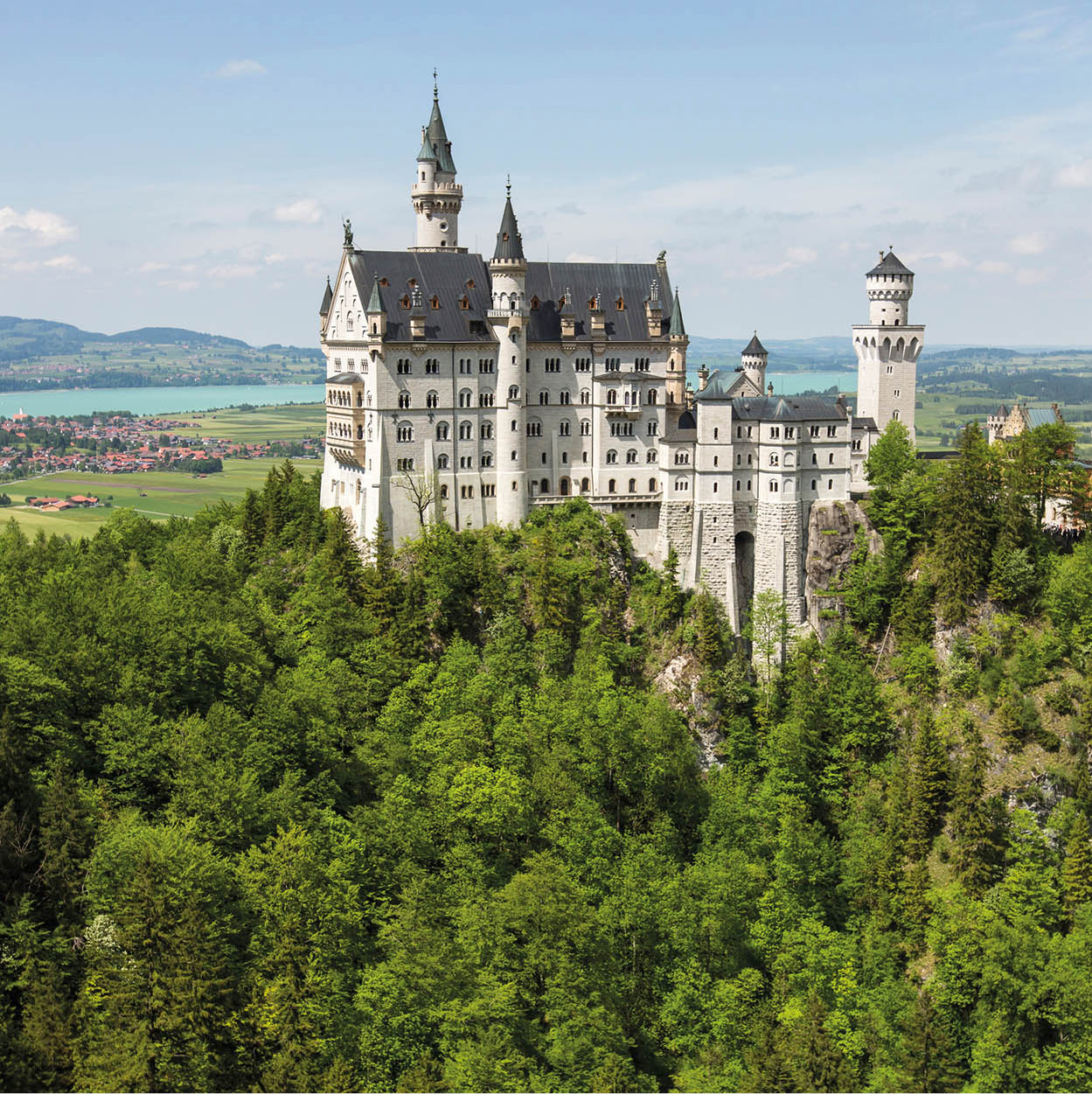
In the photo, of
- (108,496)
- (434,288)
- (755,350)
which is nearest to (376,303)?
(434,288)

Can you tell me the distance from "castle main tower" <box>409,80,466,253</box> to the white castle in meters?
3.11

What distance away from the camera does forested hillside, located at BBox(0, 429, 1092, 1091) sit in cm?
5431

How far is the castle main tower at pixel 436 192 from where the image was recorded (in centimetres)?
9856

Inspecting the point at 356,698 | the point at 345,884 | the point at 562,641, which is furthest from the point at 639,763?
the point at 345,884

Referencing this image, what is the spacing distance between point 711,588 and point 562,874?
1251 inches

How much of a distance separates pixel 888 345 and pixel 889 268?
5.48 metres

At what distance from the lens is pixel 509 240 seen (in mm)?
90375

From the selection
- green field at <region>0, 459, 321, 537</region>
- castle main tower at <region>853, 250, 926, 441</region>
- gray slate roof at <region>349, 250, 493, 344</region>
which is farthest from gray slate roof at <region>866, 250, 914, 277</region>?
green field at <region>0, 459, 321, 537</region>

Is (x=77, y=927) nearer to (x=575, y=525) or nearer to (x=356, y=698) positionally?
(x=356, y=698)

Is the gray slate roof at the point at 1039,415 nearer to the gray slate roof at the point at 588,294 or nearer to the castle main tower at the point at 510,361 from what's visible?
the gray slate roof at the point at 588,294

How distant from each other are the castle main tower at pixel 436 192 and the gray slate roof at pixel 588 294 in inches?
318

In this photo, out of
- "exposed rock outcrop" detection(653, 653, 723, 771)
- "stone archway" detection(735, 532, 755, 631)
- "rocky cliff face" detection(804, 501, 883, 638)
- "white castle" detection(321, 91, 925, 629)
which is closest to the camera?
"exposed rock outcrop" detection(653, 653, 723, 771)

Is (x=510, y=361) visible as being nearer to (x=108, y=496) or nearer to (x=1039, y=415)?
(x=1039, y=415)

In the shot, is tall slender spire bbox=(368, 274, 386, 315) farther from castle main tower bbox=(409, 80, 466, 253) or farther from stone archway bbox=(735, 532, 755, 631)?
stone archway bbox=(735, 532, 755, 631)
